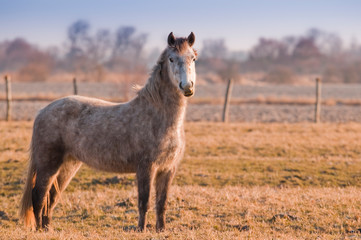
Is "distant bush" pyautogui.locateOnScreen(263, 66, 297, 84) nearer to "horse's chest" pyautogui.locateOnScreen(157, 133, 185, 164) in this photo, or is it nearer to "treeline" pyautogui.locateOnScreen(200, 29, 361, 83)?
"treeline" pyautogui.locateOnScreen(200, 29, 361, 83)

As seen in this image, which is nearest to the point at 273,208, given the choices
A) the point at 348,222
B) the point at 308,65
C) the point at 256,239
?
the point at 348,222

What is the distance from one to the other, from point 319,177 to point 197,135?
220 inches

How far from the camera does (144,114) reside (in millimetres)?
5898

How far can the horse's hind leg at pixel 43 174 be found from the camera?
6.36m

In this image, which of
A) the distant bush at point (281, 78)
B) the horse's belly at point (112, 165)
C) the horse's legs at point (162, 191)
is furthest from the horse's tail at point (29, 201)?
the distant bush at point (281, 78)

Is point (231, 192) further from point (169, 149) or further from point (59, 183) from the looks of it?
point (59, 183)

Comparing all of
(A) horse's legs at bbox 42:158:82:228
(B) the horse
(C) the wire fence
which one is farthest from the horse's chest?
(C) the wire fence

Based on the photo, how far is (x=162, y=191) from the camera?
6086mm

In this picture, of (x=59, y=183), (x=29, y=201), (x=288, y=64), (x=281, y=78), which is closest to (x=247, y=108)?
(x=59, y=183)

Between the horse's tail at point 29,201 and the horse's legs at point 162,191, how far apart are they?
209 centimetres

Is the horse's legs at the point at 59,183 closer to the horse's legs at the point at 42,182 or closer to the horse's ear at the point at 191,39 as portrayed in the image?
the horse's legs at the point at 42,182

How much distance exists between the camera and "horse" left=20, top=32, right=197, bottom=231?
5.66m

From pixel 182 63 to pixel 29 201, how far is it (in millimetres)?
3469

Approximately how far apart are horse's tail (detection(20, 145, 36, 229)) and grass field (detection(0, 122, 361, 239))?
231mm
